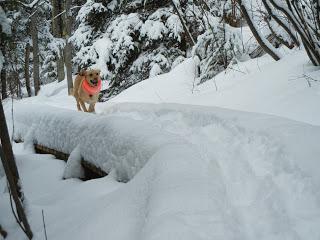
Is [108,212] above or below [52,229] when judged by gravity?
above

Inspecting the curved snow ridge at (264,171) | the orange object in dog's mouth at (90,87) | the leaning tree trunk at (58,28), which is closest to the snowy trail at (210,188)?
the curved snow ridge at (264,171)

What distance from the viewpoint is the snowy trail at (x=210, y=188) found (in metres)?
2.10

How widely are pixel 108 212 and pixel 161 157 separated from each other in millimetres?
636

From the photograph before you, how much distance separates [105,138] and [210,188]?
7.21ft

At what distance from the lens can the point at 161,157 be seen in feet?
9.77

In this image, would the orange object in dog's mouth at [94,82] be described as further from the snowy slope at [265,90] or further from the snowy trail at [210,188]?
the snowy trail at [210,188]

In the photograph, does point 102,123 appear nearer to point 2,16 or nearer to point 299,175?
point 2,16

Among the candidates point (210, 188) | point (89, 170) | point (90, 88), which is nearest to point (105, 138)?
point (89, 170)

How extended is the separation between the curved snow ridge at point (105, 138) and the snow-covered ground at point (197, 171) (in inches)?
0.6

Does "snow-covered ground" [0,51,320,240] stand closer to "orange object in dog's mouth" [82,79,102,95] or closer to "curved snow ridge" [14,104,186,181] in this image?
"curved snow ridge" [14,104,186,181]

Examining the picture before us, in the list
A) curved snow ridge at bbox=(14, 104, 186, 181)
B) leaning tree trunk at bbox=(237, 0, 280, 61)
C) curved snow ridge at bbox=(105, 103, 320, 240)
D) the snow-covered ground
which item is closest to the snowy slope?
the snow-covered ground

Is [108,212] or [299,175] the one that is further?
[299,175]

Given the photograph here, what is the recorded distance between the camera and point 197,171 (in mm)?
2676

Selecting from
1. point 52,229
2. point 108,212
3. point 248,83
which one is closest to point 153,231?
point 108,212
